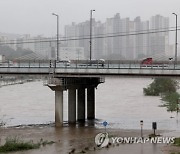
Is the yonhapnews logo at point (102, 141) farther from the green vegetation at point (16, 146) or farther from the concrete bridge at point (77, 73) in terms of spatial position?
the concrete bridge at point (77, 73)

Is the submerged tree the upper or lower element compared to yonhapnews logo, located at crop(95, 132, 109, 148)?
upper

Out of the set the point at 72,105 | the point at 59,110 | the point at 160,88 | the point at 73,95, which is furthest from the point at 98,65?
the point at 160,88

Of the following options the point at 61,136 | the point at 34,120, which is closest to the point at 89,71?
the point at 61,136

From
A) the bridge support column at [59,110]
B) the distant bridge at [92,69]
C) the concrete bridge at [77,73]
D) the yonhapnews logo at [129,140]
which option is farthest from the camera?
the bridge support column at [59,110]

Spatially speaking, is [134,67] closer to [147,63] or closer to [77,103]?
[147,63]

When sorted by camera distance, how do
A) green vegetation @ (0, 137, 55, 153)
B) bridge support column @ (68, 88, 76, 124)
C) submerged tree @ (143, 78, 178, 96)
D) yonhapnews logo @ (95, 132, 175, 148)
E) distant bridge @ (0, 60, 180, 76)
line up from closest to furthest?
green vegetation @ (0, 137, 55, 153), yonhapnews logo @ (95, 132, 175, 148), distant bridge @ (0, 60, 180, 76), bridge support column @ (68, 88, 76, 124), submerged tree @ (143, 78, 178, 96)

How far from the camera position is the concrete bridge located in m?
35.8

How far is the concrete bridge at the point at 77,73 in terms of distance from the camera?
35750 millimetres

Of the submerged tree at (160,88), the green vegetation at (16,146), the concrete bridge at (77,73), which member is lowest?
the green vegetation at (16,146)

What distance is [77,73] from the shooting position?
37500 mm

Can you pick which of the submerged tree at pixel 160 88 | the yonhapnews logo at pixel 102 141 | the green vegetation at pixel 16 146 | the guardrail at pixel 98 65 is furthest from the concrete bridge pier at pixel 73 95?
the submerged tree at pixel 160 88

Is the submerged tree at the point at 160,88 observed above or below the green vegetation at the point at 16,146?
above

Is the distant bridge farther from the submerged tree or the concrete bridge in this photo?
the submerged tree

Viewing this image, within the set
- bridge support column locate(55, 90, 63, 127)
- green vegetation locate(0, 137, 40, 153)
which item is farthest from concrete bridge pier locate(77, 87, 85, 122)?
green vegetation locate(0, 137, 40, 153)
